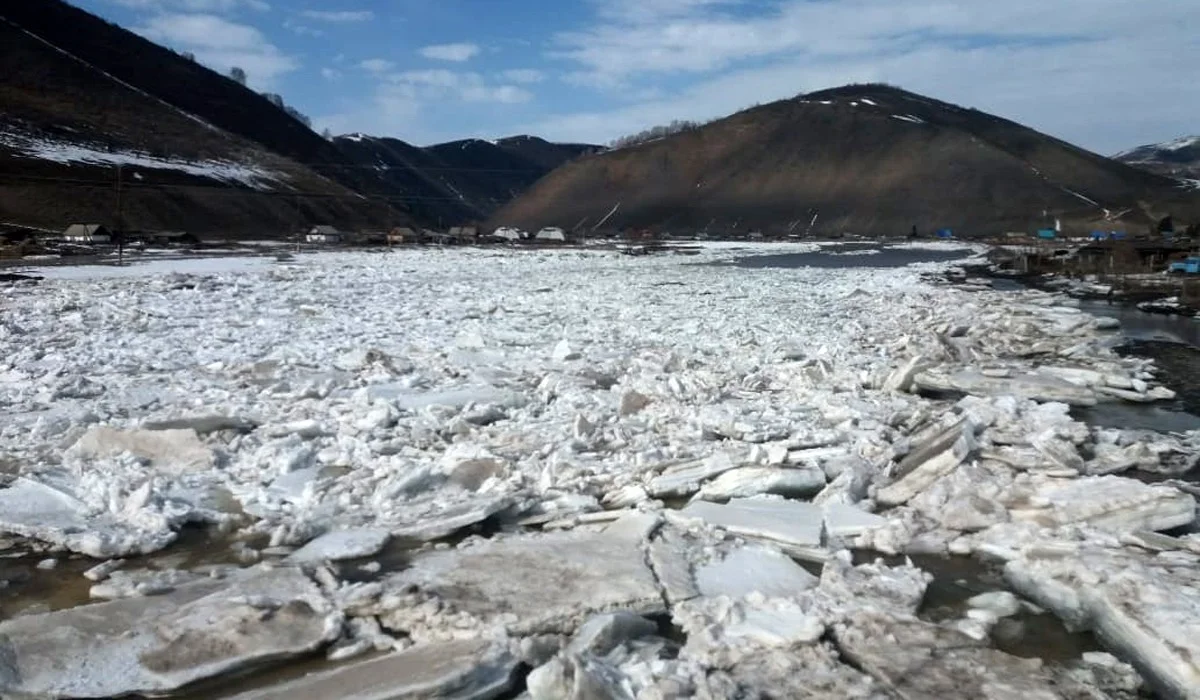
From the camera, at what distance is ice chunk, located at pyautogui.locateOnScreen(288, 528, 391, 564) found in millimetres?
4327

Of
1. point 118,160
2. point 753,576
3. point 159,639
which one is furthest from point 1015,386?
point 118,160

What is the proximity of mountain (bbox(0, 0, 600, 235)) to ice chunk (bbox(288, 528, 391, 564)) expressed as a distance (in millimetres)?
46630

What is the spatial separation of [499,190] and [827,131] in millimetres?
69342

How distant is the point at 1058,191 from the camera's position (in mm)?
87750

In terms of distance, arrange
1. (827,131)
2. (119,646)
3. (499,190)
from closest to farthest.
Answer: (119,646), (827,131), (499,190)

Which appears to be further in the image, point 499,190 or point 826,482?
point 499,190

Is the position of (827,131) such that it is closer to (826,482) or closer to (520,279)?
(520,279)

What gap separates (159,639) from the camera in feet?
11.2

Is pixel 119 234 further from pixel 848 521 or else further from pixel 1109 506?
pixel 1109 506

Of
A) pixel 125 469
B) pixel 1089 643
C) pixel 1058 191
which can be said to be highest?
pixel 1058 191

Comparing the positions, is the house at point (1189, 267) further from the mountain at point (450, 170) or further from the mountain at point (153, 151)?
the mountain at point (450, 170)

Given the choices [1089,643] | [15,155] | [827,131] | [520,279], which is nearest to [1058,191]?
[827,131]

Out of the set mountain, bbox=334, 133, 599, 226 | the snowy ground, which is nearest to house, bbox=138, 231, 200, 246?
the snowy ground

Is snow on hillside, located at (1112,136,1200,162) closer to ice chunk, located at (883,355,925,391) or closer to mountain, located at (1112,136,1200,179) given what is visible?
mountain, located at (1112,136,1200,179)
